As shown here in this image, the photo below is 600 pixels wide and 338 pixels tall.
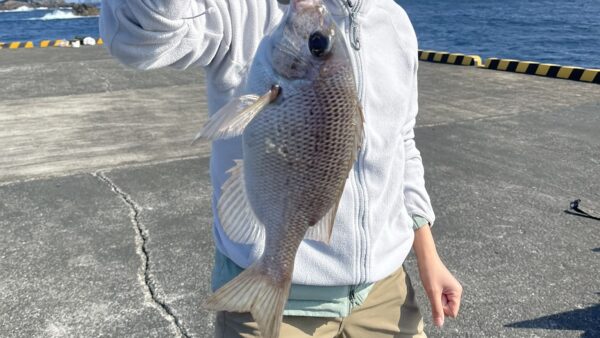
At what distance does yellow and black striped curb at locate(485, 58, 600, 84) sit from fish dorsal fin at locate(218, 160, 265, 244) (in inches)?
475

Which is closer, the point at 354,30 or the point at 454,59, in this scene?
the point at 354,30

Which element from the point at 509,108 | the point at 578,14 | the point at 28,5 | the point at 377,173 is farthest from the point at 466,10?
the point at 28,5

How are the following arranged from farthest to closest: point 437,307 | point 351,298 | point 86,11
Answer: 1. point 86,11
2. point 437,307
3. point 351,298

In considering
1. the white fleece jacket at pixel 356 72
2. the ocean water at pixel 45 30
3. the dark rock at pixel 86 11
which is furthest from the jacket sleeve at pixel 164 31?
the dark rock at pixel 86 11

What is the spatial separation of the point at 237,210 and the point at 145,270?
282cm

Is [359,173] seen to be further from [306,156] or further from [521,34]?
[521,34]

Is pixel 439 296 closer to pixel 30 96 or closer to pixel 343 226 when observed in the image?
pixel 343 226

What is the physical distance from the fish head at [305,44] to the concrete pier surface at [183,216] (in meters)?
2.51

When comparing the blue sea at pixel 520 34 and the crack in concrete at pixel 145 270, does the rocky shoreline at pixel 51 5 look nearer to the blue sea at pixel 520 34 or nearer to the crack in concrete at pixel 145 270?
the blue sea at pixel 520 34

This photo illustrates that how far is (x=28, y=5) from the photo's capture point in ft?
390

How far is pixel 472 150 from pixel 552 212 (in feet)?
6.22

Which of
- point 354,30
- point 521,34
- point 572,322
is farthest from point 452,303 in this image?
point 521,34

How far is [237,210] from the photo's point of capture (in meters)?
1.35

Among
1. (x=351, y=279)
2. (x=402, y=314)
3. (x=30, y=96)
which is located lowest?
(x=30, y=96)
